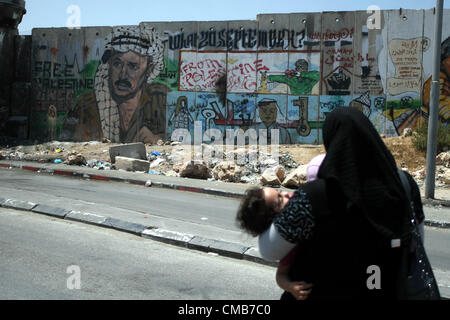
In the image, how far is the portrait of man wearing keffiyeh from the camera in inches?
857

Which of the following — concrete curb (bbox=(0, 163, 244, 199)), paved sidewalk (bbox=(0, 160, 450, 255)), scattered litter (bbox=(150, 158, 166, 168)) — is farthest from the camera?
scattered litter (bbox=(150, 158, 166, 168))

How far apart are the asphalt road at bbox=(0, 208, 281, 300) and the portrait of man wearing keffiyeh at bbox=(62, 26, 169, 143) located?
1540cm

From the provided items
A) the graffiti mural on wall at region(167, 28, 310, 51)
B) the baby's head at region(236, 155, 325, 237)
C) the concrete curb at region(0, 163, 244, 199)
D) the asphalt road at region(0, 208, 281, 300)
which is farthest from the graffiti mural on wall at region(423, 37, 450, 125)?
the baby's head at region(236, 155, 325, 237)

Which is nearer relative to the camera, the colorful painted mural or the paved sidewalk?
the paved sidewalk

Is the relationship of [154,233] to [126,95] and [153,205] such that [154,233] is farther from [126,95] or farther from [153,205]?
[126,95]

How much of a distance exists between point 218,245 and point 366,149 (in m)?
4.48

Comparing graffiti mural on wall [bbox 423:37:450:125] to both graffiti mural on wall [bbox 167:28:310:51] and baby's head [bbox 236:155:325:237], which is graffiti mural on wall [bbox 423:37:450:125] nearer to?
graffiti mural on wall [bbox 167:28:310:51]

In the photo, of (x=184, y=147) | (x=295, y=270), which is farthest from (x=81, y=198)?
(x=184, y=147)

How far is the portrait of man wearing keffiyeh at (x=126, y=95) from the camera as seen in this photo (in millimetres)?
21766

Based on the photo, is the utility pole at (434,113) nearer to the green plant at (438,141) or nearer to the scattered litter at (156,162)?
the green plant at (438,141)

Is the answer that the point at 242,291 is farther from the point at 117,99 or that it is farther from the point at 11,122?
the point at 11,122
